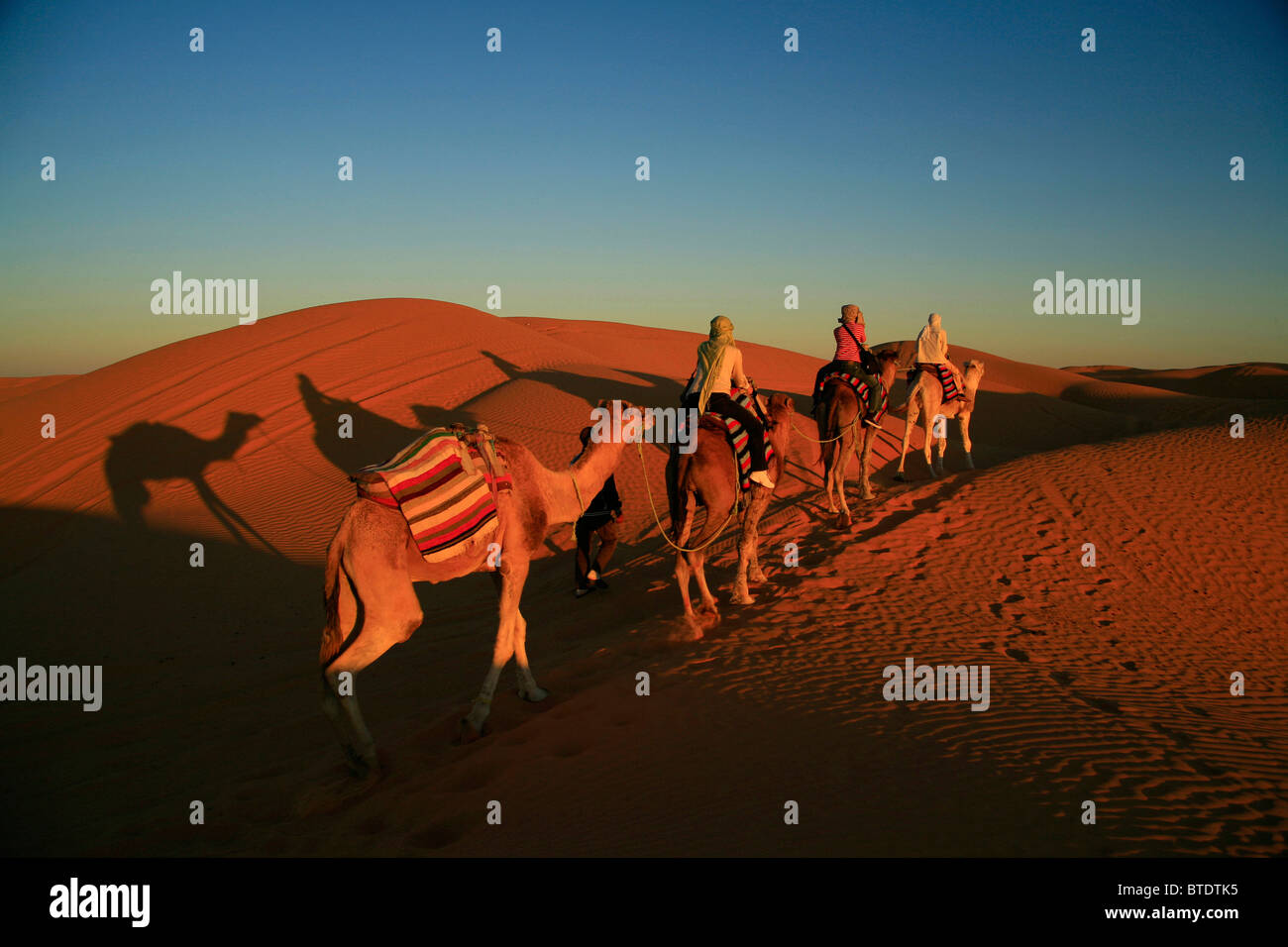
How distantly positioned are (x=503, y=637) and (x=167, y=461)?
17334 millimetres

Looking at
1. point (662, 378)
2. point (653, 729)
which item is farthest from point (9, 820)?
point (662, 378)

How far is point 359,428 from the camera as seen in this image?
2103 cm

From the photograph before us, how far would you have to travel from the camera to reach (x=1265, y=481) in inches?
514

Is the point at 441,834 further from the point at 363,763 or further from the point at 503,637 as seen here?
the point at 503,637

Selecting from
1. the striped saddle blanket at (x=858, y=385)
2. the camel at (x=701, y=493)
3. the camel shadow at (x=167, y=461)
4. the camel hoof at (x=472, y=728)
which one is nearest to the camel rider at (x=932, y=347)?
the striped saddle blanket at (x=858, y=385)

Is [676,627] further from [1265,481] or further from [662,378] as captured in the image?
[662,378]

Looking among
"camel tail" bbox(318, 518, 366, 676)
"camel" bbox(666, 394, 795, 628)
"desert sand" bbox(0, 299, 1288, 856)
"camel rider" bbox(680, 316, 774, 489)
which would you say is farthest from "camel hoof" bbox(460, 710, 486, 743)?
"camel rider" bbox(680, 316, 774, 489)

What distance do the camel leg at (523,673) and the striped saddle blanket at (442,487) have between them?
3.69 ft

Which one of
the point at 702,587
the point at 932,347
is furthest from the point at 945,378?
the point at 702,587

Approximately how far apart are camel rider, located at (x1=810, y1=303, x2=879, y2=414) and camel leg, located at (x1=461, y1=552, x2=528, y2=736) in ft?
28.0

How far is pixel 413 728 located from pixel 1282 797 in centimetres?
710

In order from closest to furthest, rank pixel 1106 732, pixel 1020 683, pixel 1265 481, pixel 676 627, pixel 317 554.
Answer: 1. pixel 1106 732
2. pixel 1020 683
3. pixel 676 627
4. pixel 1265 481
5. pixel 317 554

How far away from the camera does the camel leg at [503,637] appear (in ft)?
22.1

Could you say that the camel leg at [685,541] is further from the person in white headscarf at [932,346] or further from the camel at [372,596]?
the person in white headscarf at [932,346]
